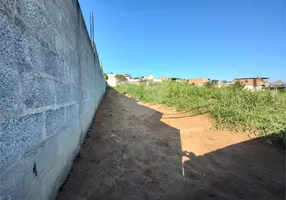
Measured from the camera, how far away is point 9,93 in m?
0.70

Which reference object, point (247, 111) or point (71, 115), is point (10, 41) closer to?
point (71, 115)

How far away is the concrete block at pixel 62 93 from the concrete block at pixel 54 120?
0.10 m

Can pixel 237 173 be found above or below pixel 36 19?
below

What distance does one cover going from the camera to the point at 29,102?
0.87 metres

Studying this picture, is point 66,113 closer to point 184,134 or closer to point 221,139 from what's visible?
point 184,134

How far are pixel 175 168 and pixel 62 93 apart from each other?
1.89 meters

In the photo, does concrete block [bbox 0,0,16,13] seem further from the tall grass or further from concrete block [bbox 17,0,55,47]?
the tall grass

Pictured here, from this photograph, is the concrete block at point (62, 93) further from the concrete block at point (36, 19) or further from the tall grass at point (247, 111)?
the tall grass at point (247, 111)

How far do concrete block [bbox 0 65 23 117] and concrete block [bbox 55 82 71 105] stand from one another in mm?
580

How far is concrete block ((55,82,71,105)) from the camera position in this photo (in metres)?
1.34

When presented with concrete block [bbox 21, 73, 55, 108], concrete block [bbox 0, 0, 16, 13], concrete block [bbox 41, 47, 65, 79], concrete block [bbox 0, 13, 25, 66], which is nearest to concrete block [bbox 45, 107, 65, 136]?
concrete block [bbox 21, 73, 55, 108]

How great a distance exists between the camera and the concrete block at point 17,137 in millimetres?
667

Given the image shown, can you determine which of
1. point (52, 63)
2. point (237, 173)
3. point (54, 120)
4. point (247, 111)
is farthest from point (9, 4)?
point (247, 111)

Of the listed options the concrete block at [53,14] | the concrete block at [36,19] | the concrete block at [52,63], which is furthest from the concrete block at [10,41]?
the concrete block at [53,14]
